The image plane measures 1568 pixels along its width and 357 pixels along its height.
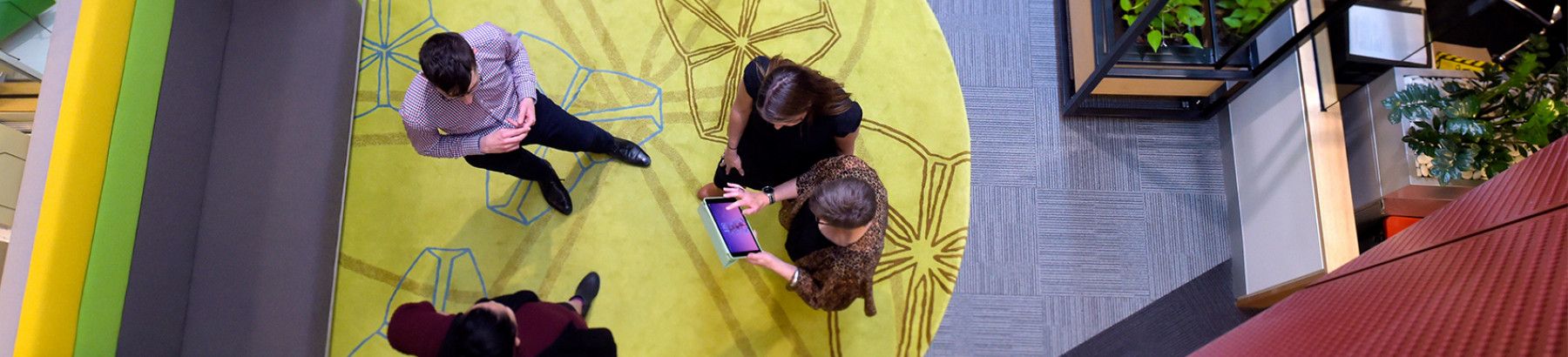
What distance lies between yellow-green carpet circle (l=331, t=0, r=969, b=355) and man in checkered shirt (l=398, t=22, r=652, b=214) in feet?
1.45

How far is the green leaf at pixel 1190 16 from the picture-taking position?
124 inches

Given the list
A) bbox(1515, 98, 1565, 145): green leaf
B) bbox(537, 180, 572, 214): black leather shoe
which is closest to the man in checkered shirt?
bbox(537, 180, 572, 214): black leather shoe

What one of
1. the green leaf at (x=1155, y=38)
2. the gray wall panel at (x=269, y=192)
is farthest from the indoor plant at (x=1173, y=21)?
the gray wall panel at (x=269, y=192)

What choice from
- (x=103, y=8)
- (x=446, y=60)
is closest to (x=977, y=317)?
(x=446, y=60)

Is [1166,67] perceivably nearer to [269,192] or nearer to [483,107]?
[483,107]

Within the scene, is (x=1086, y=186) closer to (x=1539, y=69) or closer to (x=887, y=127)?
(x=887, y=127)

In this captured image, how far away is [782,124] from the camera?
228 cm

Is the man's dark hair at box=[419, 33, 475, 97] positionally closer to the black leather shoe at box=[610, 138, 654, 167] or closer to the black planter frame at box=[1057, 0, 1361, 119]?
the black leather shoe at box=[610, 138, 654, 167]

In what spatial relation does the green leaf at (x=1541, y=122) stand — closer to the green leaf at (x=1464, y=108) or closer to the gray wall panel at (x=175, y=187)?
the green leaf at (x=1464, y=108)

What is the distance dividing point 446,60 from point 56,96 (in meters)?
1.05

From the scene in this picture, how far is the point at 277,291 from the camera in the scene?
2670 mm

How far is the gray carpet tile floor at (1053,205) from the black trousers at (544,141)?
5.43 ft

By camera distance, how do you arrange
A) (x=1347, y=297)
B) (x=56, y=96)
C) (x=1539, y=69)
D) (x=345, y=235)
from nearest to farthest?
(x=1347, y=297), (x=56, y=96), (x=1539, y=69), (x=345, y=235)

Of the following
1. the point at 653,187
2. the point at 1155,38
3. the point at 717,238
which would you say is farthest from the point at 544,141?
the point at 1155,38
